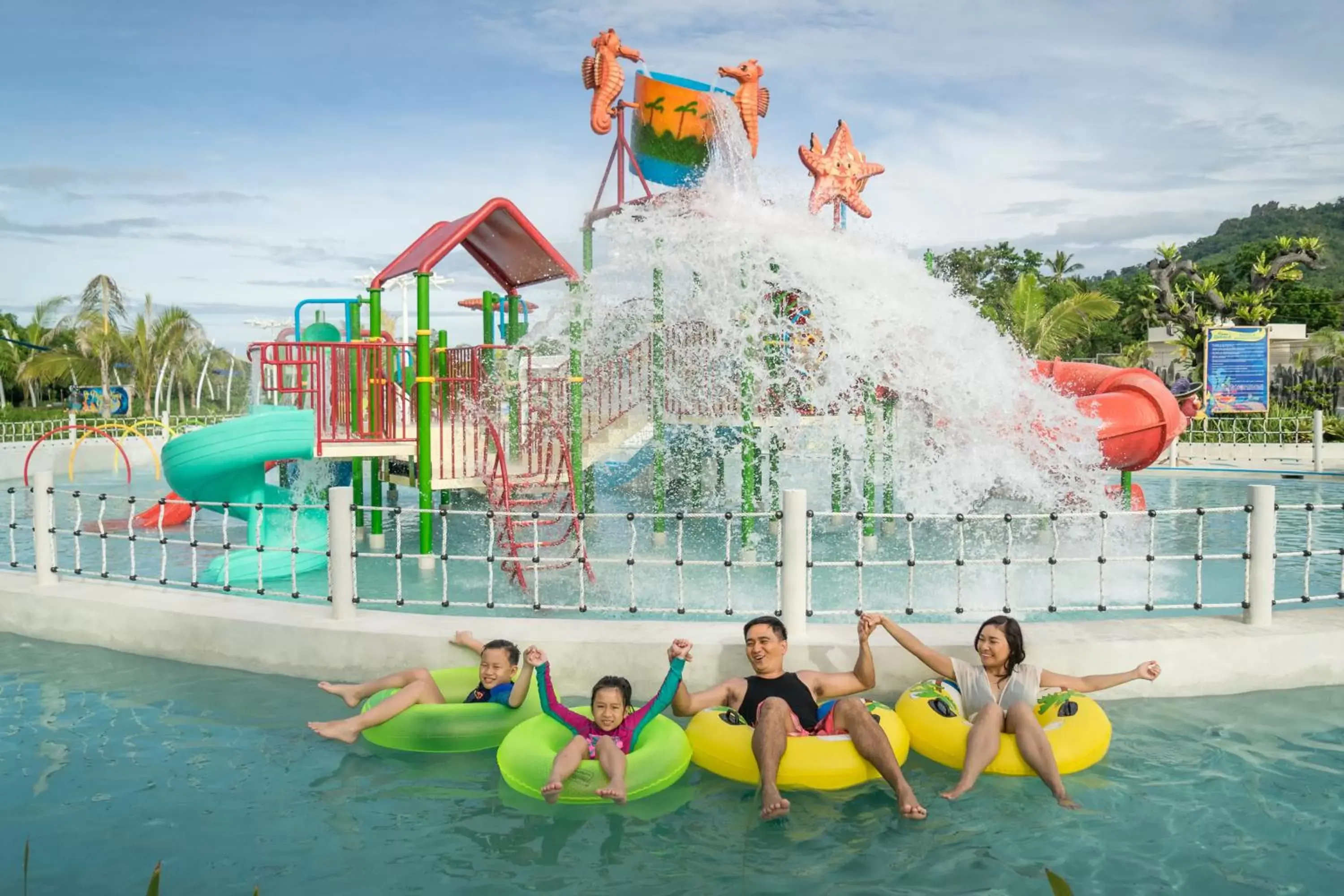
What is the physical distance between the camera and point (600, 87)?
12000 mm

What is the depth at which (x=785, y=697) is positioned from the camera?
5406 mm

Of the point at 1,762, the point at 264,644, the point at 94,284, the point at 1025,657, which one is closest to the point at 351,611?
the point at 264,644

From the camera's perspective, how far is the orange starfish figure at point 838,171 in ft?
43.7

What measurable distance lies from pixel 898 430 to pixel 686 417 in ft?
8.86

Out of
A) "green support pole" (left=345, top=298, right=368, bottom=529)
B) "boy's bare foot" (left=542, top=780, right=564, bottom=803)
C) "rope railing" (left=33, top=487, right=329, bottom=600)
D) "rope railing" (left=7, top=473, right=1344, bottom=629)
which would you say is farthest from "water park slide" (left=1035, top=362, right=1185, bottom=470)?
"boy's bare foot" (left=542, top=780, right=564, bottom=803)

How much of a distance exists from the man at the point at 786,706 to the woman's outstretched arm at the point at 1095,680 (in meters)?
0.96

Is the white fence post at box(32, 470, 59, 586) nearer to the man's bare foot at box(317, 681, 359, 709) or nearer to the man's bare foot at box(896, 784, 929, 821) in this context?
the man's bare foot at box(317, 681, 359, 709)

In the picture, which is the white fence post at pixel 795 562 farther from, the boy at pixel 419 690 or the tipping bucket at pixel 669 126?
the tipping bucket at pixel 669 126

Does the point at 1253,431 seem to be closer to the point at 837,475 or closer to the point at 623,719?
the point at 837,475

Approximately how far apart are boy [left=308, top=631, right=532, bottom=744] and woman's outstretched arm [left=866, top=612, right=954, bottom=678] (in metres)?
1.99

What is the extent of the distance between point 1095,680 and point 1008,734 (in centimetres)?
75

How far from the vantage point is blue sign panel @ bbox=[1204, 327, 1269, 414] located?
25859 millimetres

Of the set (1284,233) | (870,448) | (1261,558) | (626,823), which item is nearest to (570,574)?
(870,448)

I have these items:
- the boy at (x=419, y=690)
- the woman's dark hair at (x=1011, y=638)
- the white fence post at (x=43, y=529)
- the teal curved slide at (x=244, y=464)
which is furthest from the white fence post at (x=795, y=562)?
the teal curved slide at (x=244, y=464)
